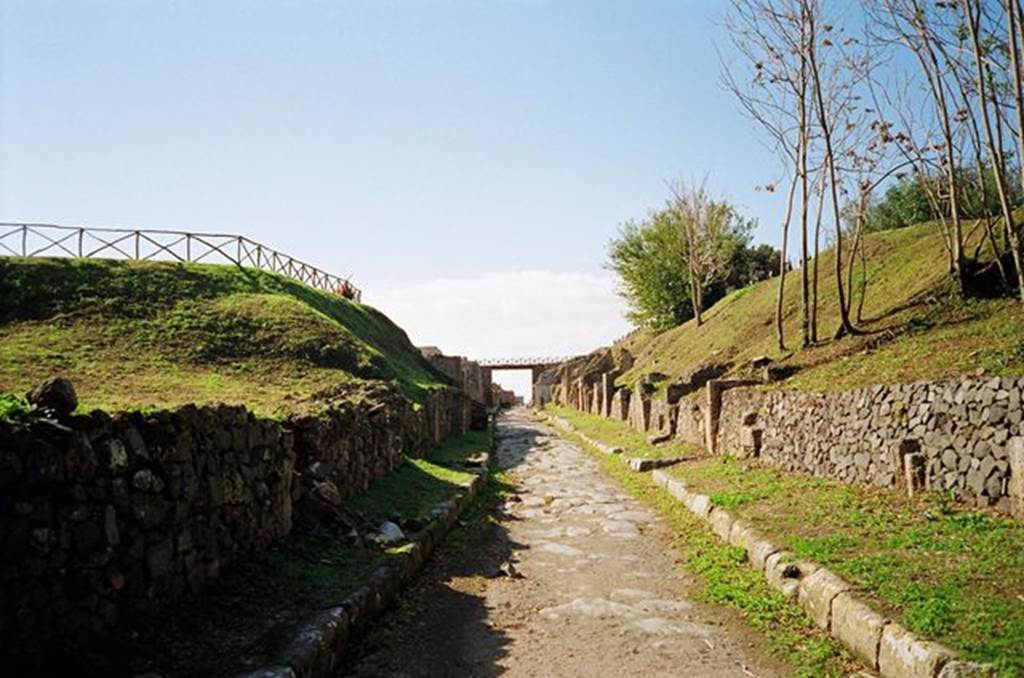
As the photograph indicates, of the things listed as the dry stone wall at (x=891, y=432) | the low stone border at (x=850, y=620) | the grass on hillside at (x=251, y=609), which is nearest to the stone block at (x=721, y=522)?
the low stone border at (x=850, y=620)

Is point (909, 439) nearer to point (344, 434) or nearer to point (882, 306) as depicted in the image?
point (344, 434)

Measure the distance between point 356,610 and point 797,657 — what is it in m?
3.50

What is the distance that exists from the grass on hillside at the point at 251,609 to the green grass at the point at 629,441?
365 inches

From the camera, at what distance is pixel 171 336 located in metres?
21.9

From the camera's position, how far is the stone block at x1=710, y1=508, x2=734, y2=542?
9453mm

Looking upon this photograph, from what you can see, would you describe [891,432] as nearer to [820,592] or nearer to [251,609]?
[820,592]

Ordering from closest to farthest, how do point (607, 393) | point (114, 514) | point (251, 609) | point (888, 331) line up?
point (114, 514) → point (251, 609) → point (888, 331) → point (607, 393)

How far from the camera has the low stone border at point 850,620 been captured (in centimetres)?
453

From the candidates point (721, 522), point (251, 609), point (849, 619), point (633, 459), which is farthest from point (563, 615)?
point (633, 459)

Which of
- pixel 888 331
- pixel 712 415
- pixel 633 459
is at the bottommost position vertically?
pixel 633 459

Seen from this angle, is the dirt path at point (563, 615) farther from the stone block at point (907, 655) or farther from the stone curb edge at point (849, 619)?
the stone block at point (907, 655)

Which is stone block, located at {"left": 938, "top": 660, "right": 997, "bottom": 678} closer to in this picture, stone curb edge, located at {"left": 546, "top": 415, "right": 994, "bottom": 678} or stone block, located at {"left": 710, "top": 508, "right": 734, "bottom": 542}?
stone curb edge, located at {"left": 546, "top": 415, "right": 994, "bottom": 678}

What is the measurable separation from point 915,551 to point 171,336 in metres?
20.5

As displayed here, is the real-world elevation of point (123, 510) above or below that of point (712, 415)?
below
